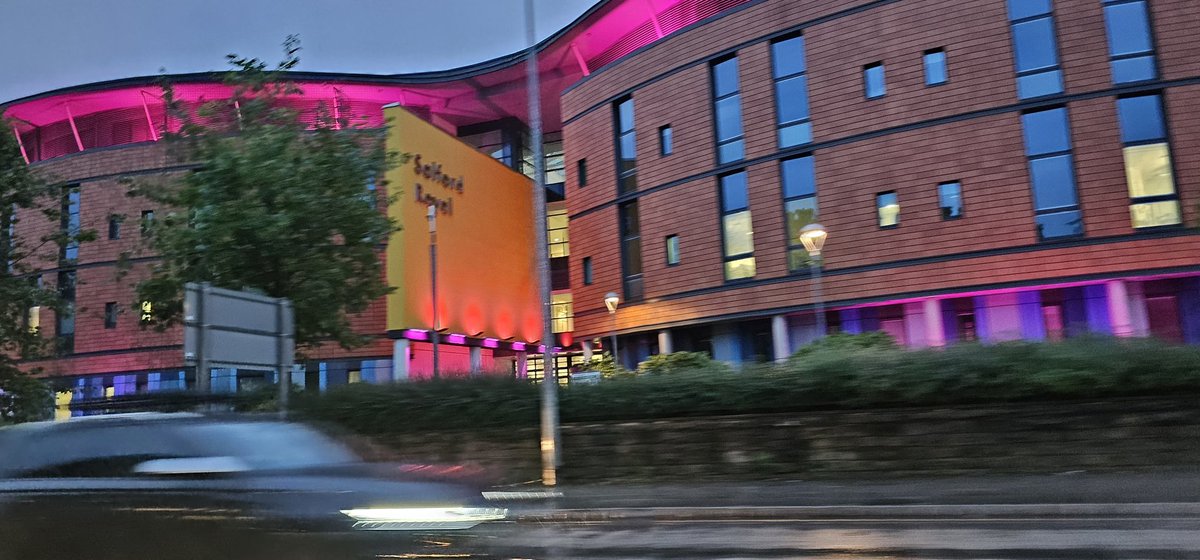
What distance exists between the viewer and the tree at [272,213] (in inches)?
609

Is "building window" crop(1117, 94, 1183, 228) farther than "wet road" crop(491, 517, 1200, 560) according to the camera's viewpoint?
Yes

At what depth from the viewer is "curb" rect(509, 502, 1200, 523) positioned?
27.5ft

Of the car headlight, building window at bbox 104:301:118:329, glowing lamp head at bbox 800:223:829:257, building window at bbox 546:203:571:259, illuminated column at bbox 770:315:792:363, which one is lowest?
the car headlight

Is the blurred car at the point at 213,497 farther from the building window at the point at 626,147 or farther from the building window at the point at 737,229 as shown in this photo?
the building window at the point at 626,147

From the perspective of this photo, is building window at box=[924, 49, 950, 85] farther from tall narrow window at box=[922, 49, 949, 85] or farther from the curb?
the curb

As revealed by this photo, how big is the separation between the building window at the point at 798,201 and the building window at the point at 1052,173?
6.12 meters

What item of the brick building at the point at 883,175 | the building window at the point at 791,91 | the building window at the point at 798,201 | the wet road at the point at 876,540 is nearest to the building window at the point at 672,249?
the brick building at the point at 883,175

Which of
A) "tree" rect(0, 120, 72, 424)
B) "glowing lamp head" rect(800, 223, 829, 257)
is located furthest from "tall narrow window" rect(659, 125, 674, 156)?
"tree" rect(0, 120, 72, 424)

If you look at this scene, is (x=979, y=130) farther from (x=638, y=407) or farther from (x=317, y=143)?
(x=317, y=143)

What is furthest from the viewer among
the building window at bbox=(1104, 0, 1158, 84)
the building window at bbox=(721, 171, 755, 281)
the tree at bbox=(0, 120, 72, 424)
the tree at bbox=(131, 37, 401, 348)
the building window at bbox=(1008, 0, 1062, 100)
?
the building window at bbox=(721, 171, 755, 281)

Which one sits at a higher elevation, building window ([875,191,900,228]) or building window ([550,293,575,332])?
building window ([875,191,900,228])

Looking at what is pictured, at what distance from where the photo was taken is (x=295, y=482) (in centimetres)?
491

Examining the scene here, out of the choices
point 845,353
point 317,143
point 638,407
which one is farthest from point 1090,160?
point 317,143

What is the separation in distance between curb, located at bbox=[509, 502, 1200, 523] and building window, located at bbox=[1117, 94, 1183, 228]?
55.3 feet
